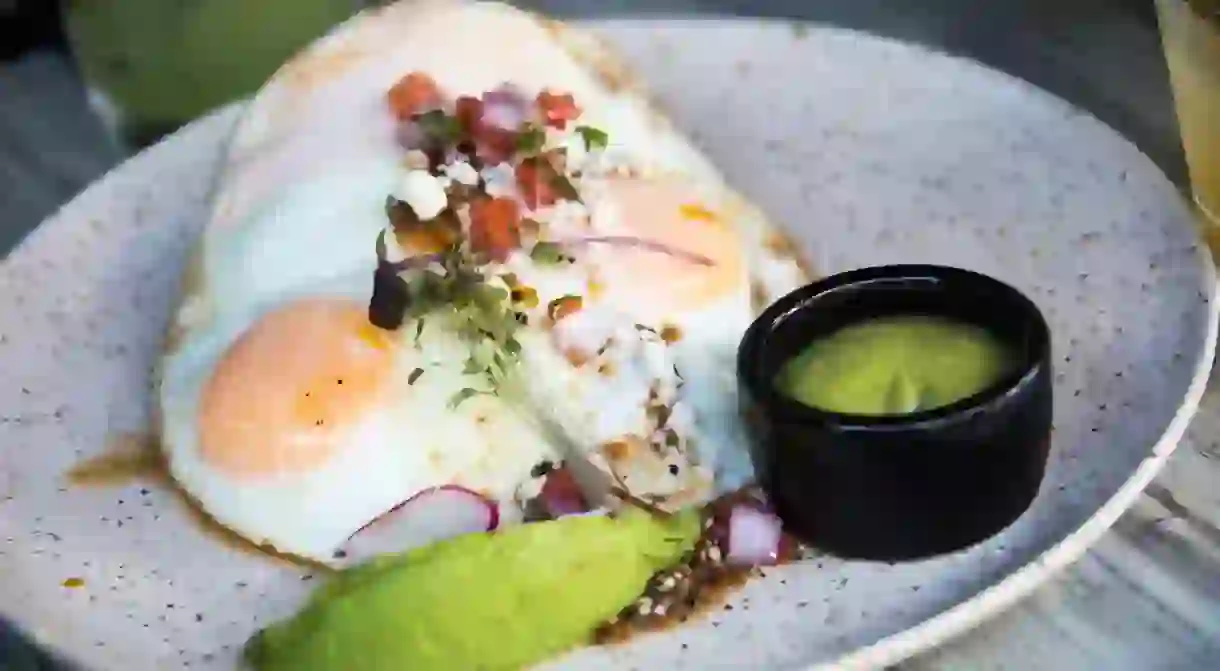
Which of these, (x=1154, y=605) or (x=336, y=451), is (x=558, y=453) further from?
(x=1154, y=605)

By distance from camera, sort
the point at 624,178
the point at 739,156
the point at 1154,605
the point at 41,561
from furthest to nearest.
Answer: the point at 739,156 < the point at 624,178 < the point at 41,561 < the point at 1154,605

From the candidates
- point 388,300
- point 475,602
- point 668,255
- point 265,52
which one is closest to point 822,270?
point 668,255

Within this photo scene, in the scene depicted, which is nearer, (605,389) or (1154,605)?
(1154,605)

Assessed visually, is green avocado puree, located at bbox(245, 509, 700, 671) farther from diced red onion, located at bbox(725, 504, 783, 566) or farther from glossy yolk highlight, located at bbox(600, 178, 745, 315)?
glossy yolk highlight, located at bbox(600, 178, 745, 315)

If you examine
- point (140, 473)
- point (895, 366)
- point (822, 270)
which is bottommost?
point (140, 473)

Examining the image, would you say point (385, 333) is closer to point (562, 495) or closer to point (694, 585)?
point (562, 495)

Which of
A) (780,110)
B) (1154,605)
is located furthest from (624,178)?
(1154,605)

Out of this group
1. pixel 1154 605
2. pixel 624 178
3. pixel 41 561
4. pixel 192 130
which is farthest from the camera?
pixel 192 130
